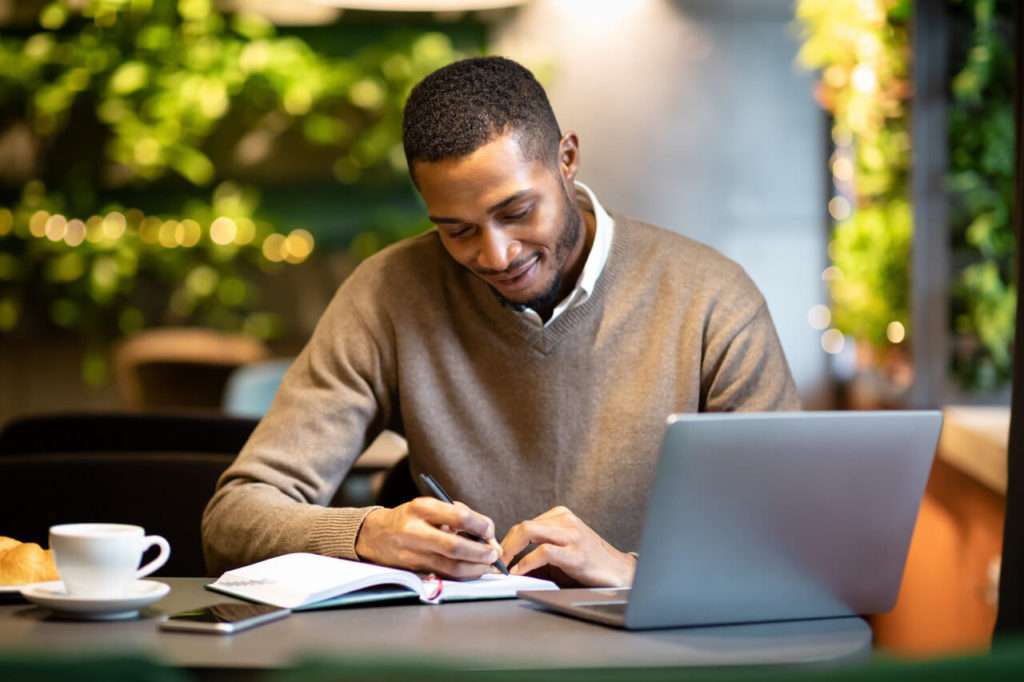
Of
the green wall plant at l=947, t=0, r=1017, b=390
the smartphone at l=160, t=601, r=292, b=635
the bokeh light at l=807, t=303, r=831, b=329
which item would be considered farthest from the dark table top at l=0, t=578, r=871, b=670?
the bokeh light at l=807, t=303, r=831, b=329

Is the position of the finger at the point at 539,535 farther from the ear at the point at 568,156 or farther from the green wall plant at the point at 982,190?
the green wall plant at the point at 982,190

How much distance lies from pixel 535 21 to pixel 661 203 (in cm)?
85

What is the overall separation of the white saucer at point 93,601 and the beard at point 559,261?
0.75 meters

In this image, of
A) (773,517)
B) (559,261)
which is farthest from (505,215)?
(773,517)

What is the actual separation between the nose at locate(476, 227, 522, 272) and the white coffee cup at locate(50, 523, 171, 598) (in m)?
0.64

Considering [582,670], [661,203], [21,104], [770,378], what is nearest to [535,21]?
[661,203]

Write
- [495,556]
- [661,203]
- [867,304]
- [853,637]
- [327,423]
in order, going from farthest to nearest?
[661,203]
[867,304]
[327,423]
[495,556]
[853,637]

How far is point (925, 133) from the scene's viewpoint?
309 cm

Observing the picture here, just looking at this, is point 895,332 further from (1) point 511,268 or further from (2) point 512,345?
(1) point 511,268

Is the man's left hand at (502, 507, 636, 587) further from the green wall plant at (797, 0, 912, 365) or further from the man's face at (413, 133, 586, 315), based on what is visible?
the green wall plant at (797, 0, 912, 365)

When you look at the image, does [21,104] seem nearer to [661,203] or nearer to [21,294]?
[21,294]

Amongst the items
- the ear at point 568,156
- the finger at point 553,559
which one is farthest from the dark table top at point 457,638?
the ear at point 568,156

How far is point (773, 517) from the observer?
1092mm

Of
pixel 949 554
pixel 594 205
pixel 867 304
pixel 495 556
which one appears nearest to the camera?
pixel 495 556
